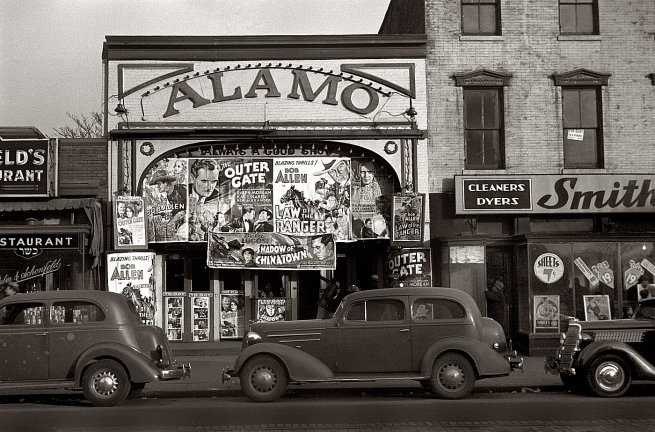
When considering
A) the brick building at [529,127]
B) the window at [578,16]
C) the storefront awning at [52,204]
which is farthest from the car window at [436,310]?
the window at [578,16]

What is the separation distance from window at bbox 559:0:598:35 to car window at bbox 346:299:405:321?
10.2 meters

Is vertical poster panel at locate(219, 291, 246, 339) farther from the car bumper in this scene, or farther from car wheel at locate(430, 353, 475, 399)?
car wheel at locate(430, 353, 475, 399)

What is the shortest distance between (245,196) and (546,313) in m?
7.31

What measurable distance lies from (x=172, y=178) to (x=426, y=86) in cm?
643

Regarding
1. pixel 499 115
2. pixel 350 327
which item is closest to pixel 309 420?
pixel 350 327

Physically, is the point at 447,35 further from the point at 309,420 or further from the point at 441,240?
the point at 309,420

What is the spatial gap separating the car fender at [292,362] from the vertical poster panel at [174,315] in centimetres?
718

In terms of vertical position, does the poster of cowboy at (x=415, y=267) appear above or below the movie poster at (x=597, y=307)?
above

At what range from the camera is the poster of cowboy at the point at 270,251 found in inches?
722

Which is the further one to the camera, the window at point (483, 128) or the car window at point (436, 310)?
the window at point (483, 128)

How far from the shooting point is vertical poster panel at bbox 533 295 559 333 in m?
17.5

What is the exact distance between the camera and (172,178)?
18.6m

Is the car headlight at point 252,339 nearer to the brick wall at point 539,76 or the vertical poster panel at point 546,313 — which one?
the vertical poster panel at point 546,313

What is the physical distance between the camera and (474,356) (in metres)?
12.2
